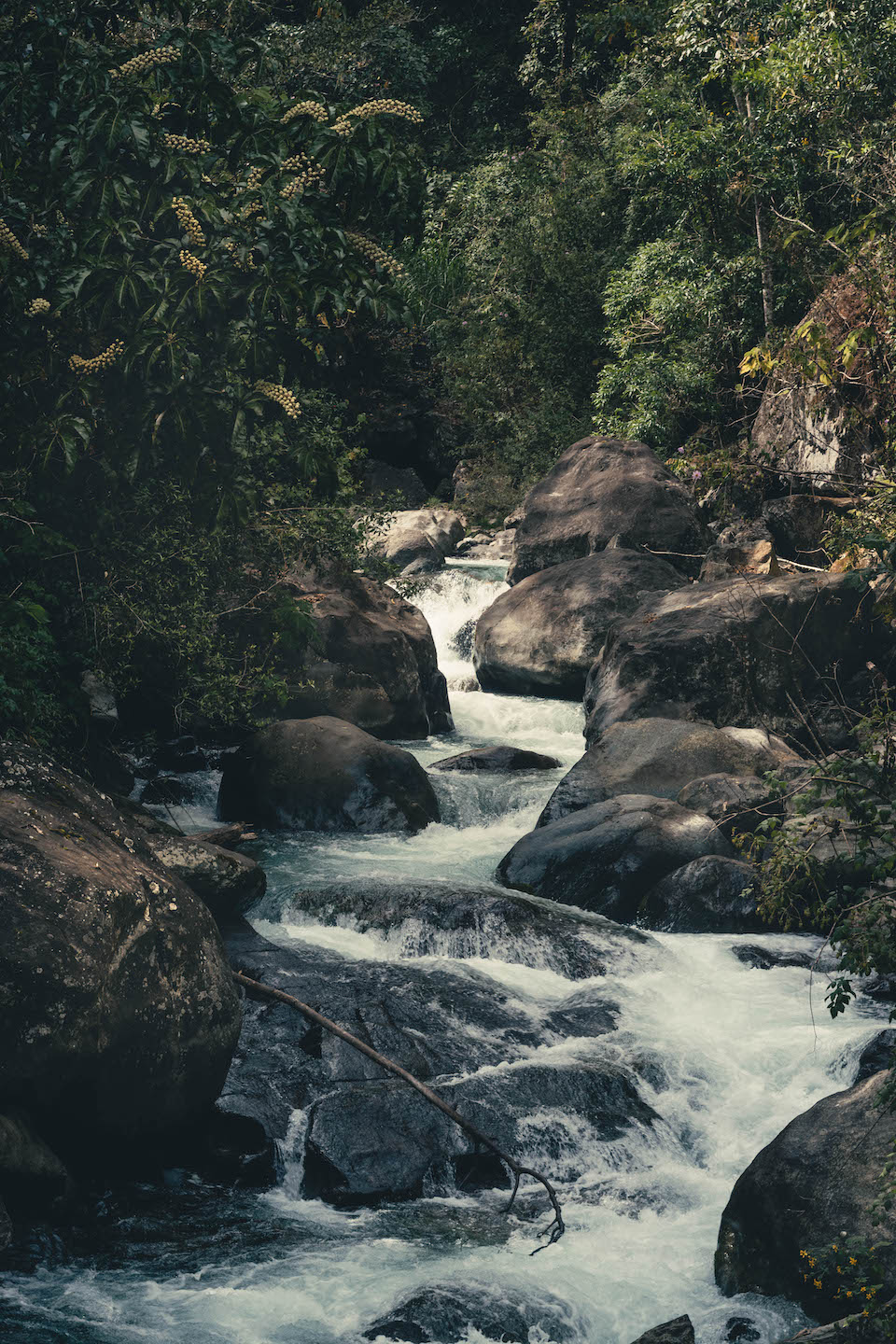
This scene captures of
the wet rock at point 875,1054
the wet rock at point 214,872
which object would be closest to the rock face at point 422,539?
the wet rock at point 214,872

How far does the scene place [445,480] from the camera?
26.1 metres

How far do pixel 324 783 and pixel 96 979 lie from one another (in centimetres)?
564

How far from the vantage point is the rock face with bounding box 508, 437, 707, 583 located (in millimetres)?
17156

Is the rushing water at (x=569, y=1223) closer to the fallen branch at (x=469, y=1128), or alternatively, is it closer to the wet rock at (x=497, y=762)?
the fallen branch at (x=469, y=1128)

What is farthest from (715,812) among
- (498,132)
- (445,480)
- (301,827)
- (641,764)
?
(498,132)

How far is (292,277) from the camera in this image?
6.63 m

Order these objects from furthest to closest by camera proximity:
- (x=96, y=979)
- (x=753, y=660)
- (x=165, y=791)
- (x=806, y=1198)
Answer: (x=753, y=660) < (x=165, y=791) < (x=96, y=979) < (x=806, y=1198)

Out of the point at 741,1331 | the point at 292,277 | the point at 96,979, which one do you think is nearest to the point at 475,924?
the point at 96,979

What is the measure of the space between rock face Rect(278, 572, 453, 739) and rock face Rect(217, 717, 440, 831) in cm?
133

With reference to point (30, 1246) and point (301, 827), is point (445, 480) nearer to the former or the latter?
point (301, 827)

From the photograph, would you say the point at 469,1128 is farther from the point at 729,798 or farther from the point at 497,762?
the point at 497,762

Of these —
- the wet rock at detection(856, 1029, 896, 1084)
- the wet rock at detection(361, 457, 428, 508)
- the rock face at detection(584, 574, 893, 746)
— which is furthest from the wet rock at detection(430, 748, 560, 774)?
the wet rock at detection(361, 457, 428, 508)

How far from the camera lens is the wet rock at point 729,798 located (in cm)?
963

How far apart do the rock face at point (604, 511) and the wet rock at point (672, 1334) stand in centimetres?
1293
